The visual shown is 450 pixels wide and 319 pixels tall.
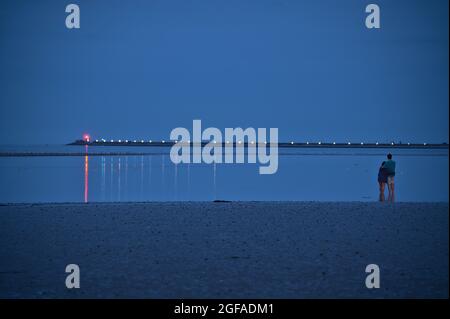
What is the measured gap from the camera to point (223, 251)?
10922 mm

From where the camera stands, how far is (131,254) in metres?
10.6

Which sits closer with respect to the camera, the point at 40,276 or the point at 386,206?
the point at 40,276

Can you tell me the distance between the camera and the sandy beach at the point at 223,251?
8172 mm

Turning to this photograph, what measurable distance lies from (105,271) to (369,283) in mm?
4475

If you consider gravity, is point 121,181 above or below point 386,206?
above

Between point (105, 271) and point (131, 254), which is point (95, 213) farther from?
point (105, 271)

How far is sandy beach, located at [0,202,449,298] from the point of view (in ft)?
26.8

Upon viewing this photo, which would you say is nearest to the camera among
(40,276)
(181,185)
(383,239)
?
(40,276)

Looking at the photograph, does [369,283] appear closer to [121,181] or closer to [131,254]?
[131,254]

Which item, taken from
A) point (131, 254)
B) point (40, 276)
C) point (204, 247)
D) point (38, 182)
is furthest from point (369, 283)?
point (38, 182)

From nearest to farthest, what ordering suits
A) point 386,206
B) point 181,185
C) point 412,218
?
point 412,218 < point 386,206 < point 181,185

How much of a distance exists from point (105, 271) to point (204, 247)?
2.69 m
